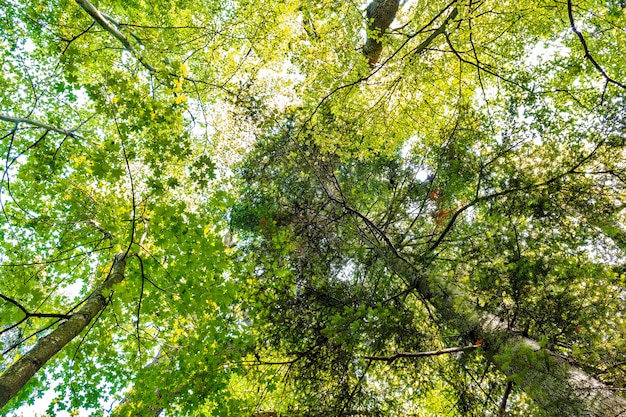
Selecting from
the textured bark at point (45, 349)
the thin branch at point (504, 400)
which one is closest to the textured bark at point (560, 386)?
the thin branch at point (504, 400)

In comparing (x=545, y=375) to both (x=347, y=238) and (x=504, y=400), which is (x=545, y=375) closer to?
(x=504, y=400)

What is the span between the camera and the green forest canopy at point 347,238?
3.05 meters

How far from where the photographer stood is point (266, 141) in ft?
19.9

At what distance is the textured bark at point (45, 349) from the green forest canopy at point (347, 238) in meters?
0.02

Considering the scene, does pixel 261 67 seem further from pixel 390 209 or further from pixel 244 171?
pixel 390 209

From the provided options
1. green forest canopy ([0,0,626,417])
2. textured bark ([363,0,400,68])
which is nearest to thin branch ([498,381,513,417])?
green forest canopy ([0,0,626,417])

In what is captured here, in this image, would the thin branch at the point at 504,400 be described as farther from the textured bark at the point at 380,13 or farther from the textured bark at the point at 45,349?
the textured bark at the point at 380,13

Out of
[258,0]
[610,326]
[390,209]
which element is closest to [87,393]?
[390,209]

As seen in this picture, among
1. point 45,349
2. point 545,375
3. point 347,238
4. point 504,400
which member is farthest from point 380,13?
point 45,349

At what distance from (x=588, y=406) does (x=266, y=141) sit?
552 centimetres

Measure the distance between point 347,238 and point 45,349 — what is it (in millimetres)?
4051

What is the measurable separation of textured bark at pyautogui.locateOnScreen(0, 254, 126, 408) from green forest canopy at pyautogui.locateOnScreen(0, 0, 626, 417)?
0.05ft

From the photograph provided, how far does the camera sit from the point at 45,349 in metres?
3.17

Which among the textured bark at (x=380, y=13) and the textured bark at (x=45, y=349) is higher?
the textured bark at (x=380, y=13)
